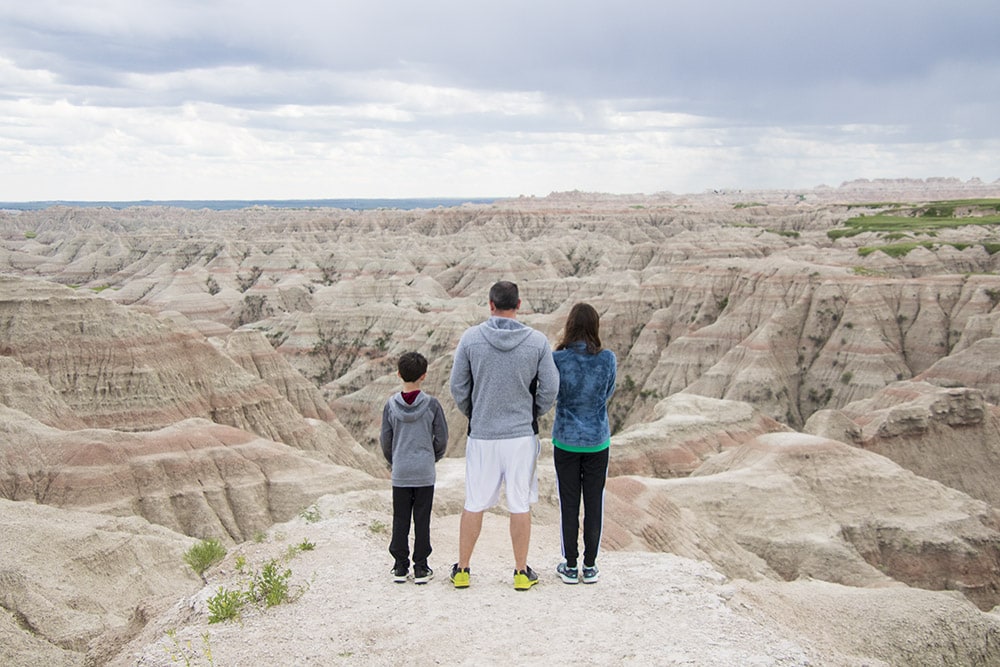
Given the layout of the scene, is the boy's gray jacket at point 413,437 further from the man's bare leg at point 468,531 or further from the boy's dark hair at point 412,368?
the man's bare leg at point 468,531

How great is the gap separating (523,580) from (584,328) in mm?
2616

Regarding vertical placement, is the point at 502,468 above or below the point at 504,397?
below

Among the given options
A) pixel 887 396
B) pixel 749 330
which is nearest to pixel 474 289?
pixel 749 330

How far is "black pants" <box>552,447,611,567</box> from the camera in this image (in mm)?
8430

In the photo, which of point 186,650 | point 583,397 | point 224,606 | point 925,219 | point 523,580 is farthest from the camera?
point 925,219

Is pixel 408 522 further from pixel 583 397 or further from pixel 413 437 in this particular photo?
pixel 583 397

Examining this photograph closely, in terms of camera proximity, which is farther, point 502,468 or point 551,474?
point 551,474

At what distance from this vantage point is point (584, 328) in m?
8.33

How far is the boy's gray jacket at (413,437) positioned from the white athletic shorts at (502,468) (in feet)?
2.17

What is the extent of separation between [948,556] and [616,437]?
47.9ft

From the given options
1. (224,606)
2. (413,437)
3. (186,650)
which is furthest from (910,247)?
(186,650)

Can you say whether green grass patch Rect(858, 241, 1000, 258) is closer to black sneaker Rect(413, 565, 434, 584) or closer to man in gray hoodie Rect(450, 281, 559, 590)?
man in gray hoodie Rect(450, 281, 559, 590)

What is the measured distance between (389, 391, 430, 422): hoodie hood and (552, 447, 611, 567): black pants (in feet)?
4.73

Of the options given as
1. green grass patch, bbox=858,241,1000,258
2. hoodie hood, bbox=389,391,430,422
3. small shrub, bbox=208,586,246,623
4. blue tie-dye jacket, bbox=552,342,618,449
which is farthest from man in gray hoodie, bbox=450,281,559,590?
green grass patch, bbox=858,241,1000,258
